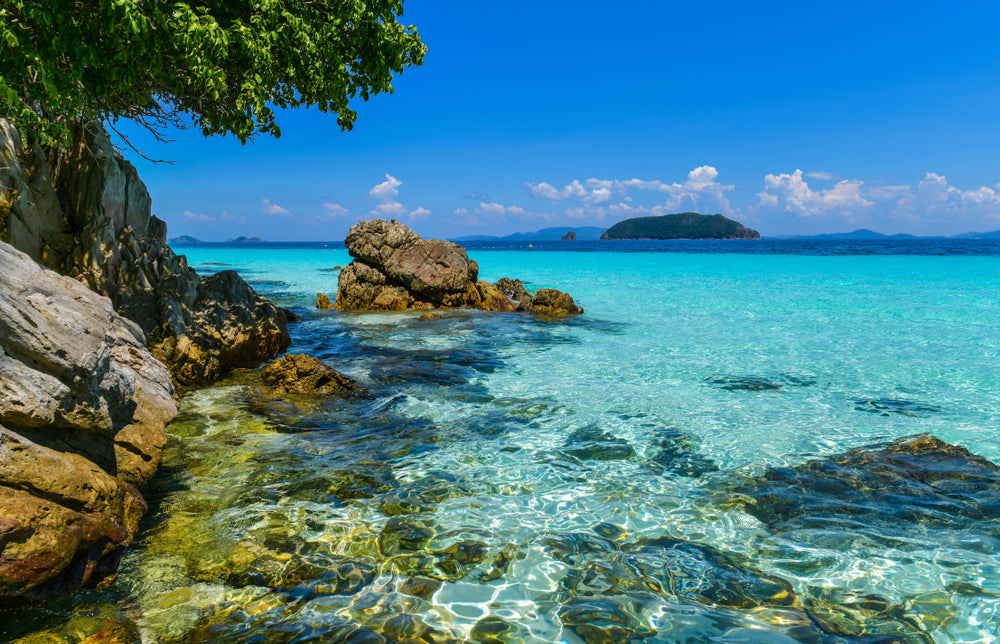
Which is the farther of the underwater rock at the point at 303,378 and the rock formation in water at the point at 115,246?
the underwater rock at the point at 303,378

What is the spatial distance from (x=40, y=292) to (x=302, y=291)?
112 ft

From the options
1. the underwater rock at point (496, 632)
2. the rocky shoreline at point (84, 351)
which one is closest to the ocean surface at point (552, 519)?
the underwater rock at point (496, 632)

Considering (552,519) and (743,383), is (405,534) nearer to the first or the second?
(552,519)

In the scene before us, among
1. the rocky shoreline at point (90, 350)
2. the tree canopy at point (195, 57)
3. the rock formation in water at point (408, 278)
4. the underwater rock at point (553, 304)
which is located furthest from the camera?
the rock formation in water at point (408, 278)

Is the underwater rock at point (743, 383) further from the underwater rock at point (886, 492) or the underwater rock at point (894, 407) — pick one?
the underwater rock at point (886, 492)

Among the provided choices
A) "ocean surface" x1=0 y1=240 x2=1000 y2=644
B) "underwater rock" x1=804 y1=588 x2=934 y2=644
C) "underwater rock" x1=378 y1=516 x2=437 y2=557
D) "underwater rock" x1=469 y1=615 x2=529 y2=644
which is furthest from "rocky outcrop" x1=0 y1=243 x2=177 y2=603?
"underwater rock" x1=804 y1=588 x2=934 y2=644

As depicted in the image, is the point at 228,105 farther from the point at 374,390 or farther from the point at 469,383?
the point at 469,383

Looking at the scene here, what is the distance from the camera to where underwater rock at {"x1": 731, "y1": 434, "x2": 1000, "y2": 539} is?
21.4 feet

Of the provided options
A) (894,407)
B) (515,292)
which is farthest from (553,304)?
(894,407)

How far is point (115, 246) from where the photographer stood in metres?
11.3

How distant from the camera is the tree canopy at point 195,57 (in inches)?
302

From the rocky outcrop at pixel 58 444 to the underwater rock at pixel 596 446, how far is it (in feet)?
20.1

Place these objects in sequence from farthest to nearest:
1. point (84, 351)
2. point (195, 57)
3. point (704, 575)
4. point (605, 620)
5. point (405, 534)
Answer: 1. point (195, 57)
2. point (405, 534)
3. point (84, 351)
4. point (704, 575)
5. point (605, 620)

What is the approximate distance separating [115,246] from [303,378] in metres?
4.85
